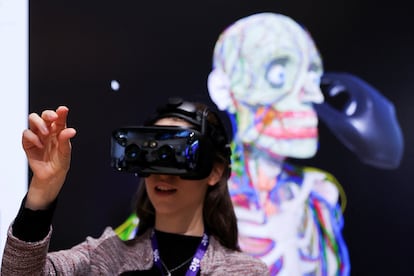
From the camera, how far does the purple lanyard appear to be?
1.20 metres

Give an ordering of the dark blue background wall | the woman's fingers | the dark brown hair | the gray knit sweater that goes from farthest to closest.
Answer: the dark blue background wall < the dark brown hair < the gray knit sweater < the woman's fingers

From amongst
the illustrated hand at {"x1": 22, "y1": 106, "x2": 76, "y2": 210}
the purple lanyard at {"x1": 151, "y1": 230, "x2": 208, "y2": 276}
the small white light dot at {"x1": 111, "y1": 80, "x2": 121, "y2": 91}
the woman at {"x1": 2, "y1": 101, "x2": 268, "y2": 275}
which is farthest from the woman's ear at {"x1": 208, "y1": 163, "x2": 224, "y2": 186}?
the small white light dot at {"x1": 111, "y1": 80, "x2": 121, "y2": 91}

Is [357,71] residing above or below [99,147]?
above

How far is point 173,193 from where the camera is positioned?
1.22 m

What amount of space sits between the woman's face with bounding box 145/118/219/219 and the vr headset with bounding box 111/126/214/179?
0.04 meters

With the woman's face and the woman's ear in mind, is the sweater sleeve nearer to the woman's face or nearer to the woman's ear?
the woman's face

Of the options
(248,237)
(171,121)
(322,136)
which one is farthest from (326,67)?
(171,121)

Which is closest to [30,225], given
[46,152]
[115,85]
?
[46,152]

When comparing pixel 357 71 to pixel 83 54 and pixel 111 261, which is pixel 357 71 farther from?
pixel 111 261

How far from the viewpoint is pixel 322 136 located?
1.79m

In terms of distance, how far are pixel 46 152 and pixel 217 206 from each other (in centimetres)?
51

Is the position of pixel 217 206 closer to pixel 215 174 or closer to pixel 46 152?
pixel 215 174

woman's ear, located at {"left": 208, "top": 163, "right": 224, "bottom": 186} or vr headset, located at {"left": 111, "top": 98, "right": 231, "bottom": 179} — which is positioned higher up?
vr headset, located at {"left": 111, "top": 98, "right": 231, "bottom": 179}

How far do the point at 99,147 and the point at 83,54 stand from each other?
1.04ft
